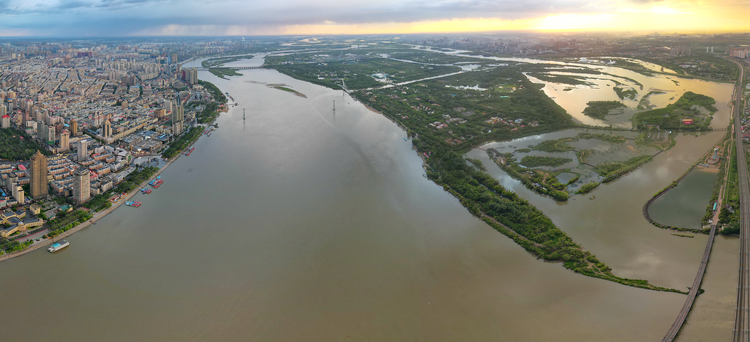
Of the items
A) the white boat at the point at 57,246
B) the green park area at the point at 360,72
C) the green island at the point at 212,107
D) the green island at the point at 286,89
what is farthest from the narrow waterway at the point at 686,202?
the green island at the point at 286,89

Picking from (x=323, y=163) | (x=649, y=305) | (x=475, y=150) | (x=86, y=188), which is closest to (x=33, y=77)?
(x=86, y=188)

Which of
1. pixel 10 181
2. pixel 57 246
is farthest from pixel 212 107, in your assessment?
pixel 57 246

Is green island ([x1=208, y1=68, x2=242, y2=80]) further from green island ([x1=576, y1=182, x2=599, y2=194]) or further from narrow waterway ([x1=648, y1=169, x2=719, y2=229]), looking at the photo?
narrow waterway ([x1=648, y1=169, x2=719, y2=229])

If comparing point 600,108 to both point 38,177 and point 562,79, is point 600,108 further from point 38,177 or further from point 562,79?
point 38,177

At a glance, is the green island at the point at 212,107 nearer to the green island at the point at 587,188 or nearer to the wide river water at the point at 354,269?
the wide river water at the point at 354,269

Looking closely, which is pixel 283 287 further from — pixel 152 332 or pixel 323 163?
pixel 323 163

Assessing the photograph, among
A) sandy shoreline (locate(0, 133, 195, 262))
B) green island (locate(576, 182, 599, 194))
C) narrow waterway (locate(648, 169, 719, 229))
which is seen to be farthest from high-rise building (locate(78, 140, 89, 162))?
narrow waterway (locate(648, 169, 719, 229))
